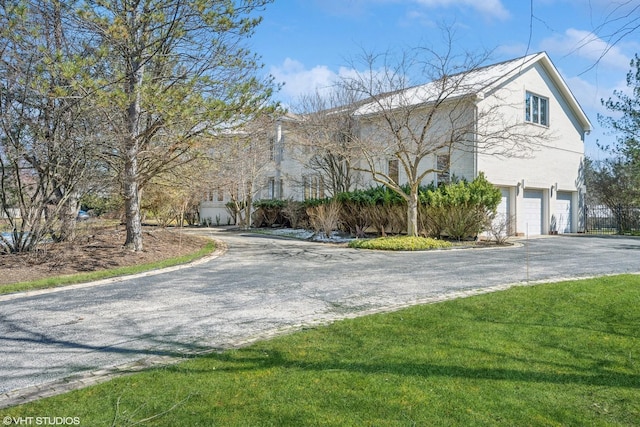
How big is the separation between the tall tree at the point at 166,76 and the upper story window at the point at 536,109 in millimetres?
15122

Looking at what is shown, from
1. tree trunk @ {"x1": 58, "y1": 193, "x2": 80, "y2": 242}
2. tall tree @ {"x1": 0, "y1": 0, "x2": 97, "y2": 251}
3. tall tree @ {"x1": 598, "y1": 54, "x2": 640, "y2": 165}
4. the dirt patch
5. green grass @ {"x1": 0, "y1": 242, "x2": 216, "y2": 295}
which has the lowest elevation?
green grass @ {"x1": 0, "y1": 242, "x2": 216, "y2": 295}

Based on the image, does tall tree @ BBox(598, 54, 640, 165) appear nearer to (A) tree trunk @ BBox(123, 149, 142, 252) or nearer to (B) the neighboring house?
(B) the neighboring house

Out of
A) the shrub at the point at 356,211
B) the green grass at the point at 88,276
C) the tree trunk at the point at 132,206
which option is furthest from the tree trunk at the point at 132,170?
the shrub at the point at 356,211

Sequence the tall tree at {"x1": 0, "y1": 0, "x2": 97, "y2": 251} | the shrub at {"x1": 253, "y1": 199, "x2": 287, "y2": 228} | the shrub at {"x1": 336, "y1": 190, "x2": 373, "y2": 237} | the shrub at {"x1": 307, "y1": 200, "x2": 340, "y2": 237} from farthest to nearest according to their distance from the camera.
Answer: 1. the shrub at {"x1": 253, "y1": 199, "x2": 287, "y2": 228}
2. the shrub at {"x1": 336, "y1": 190, "x2": 373, "y2": 237}
3. the shrub at {"x1": 307, "y1": 200, "x2": 340, "y2": 237}
4. the tall tree at {"x1": 0, "y1": 0, "x2": 97, "y2": 251}

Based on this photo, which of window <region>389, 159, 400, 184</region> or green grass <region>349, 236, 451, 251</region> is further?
window <region>389, 159, 400, 184</region>

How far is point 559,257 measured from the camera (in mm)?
12188

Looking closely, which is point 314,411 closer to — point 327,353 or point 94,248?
point 327,353

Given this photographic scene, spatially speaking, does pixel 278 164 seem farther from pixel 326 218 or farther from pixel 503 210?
pixel 503 210

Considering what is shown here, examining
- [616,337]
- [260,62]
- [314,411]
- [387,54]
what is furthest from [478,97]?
[314,411]

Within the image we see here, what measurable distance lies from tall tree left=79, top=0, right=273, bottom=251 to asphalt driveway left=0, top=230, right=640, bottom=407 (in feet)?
10.8

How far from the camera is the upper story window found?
21.2m

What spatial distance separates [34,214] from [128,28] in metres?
5.09

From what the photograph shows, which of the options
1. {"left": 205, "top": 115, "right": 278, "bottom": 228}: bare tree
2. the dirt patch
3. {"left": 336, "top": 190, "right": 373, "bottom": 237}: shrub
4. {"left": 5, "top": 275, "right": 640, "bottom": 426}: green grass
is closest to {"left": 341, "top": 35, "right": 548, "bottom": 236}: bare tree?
{"left": 336, "top": 190, "right": 373, "bottom": 237}: shrub

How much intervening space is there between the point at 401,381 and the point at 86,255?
1003cm
